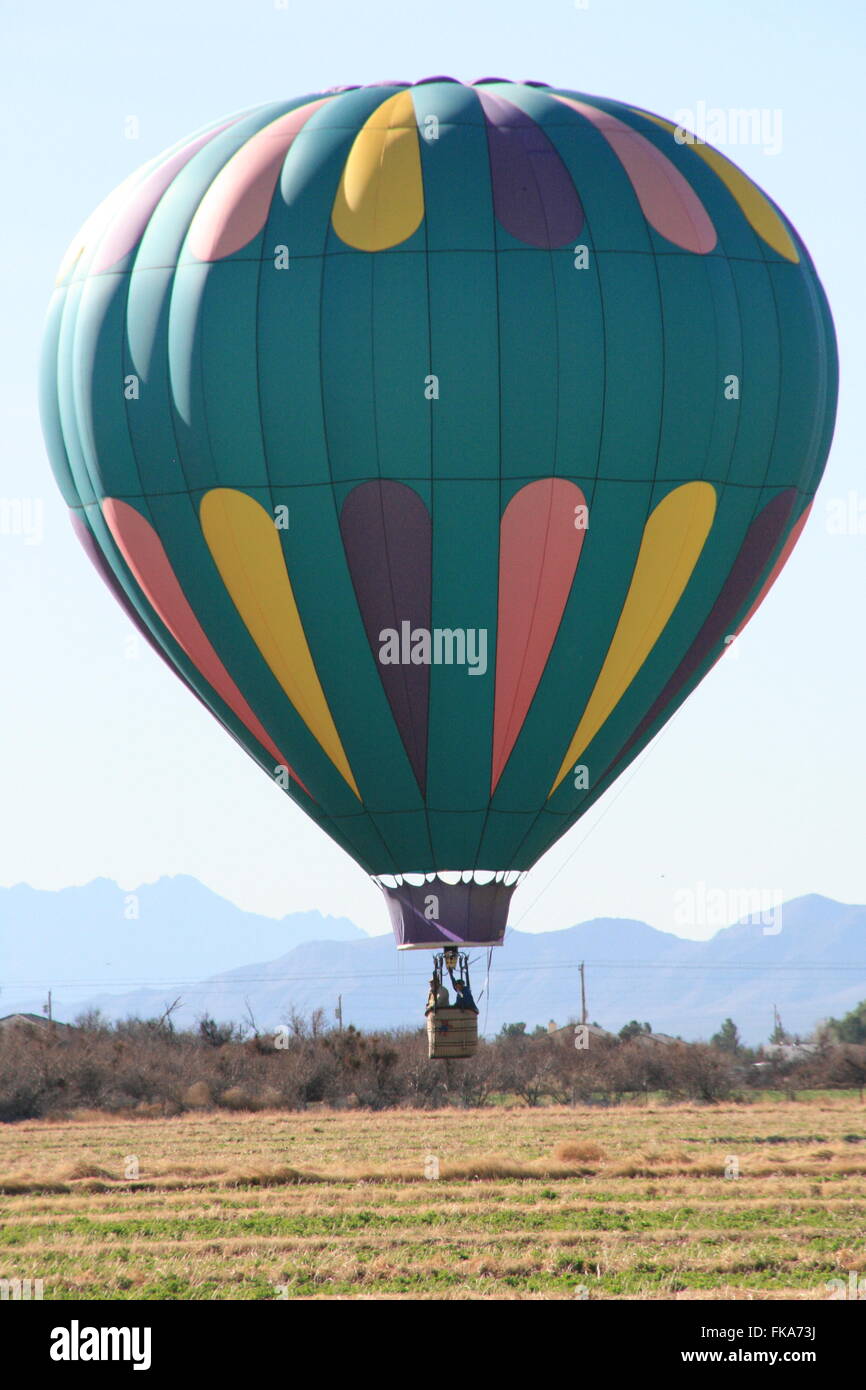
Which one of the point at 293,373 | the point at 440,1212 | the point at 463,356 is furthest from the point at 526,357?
the point at 440,1212

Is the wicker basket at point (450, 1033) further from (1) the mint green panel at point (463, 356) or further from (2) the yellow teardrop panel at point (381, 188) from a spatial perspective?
(2) the yellow teardrop panel at point (381, 188)

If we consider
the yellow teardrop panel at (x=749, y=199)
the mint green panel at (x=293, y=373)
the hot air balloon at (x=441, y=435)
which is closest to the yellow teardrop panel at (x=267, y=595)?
the hot air balloon at (x=441, y=435)

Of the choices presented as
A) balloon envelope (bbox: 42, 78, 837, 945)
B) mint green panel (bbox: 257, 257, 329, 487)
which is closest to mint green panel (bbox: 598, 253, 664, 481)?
balloon envelope (bbox: 42, 78, 837, 945)

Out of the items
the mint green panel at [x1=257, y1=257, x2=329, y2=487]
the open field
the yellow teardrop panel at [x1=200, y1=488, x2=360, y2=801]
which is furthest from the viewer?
the yellow teardrop panel at [x1=200, y1=488, x2=360, y2=801]

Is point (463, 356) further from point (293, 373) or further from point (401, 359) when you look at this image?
point (293, 373)

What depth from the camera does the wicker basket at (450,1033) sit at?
22.9 metres

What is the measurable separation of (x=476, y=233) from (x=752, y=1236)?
457 inches

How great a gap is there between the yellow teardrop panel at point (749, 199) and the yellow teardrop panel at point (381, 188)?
339 cm

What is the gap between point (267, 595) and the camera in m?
23.1

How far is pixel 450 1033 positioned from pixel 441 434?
21.4 feet

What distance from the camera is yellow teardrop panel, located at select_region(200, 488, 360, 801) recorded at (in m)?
22.6

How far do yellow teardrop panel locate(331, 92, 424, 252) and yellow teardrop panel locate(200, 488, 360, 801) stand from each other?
3.09 metres

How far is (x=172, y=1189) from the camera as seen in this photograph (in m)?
30.0

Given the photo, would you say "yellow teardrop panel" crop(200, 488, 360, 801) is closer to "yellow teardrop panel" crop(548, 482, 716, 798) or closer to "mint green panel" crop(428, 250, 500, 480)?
"mint green panel" crop(428, 250, 500, 480)
